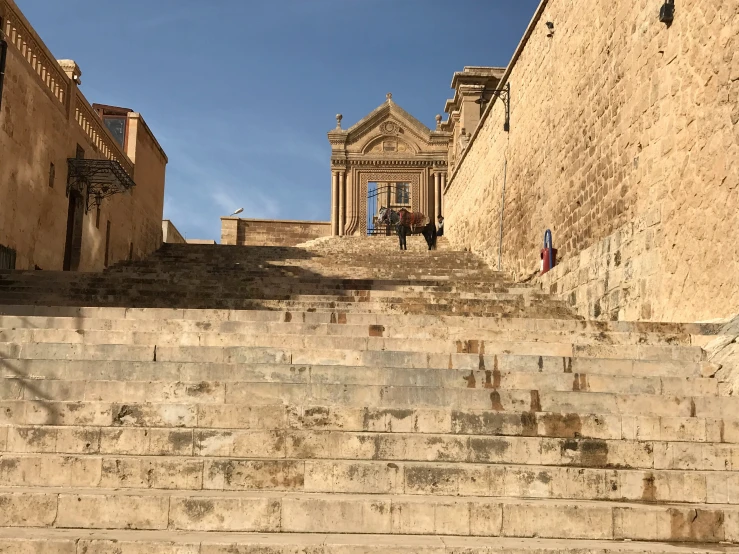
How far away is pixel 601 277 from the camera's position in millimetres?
9445

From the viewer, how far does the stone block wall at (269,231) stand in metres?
29.0

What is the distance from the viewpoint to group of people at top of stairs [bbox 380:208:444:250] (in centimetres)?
2002

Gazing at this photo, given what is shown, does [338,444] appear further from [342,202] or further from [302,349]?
[342,202]

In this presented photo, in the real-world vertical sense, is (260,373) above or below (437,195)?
below

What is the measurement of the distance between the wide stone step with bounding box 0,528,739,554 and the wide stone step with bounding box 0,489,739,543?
0.14 metres

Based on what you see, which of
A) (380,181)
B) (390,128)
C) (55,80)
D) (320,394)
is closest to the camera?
(320,394)

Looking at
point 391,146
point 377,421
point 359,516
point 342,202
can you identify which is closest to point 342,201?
point 342,202

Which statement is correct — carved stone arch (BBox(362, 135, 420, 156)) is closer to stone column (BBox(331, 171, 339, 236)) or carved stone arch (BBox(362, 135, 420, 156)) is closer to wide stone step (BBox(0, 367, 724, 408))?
stone column (BBox(331, 171, 339, 236))

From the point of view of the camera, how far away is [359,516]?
13.3 feet

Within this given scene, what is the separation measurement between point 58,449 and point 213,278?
692 cm

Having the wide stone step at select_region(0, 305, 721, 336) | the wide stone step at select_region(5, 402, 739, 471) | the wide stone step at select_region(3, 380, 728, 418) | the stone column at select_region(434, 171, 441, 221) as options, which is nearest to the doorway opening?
the wide stone step at select_region(0, 305, 721, 336)

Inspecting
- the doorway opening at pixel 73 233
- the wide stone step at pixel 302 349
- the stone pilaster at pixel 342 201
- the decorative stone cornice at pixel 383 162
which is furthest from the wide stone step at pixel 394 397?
the decorative stone cornice at pixel 383 162

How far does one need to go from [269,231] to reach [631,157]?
857 inches

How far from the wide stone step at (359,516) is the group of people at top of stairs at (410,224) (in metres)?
15.9
